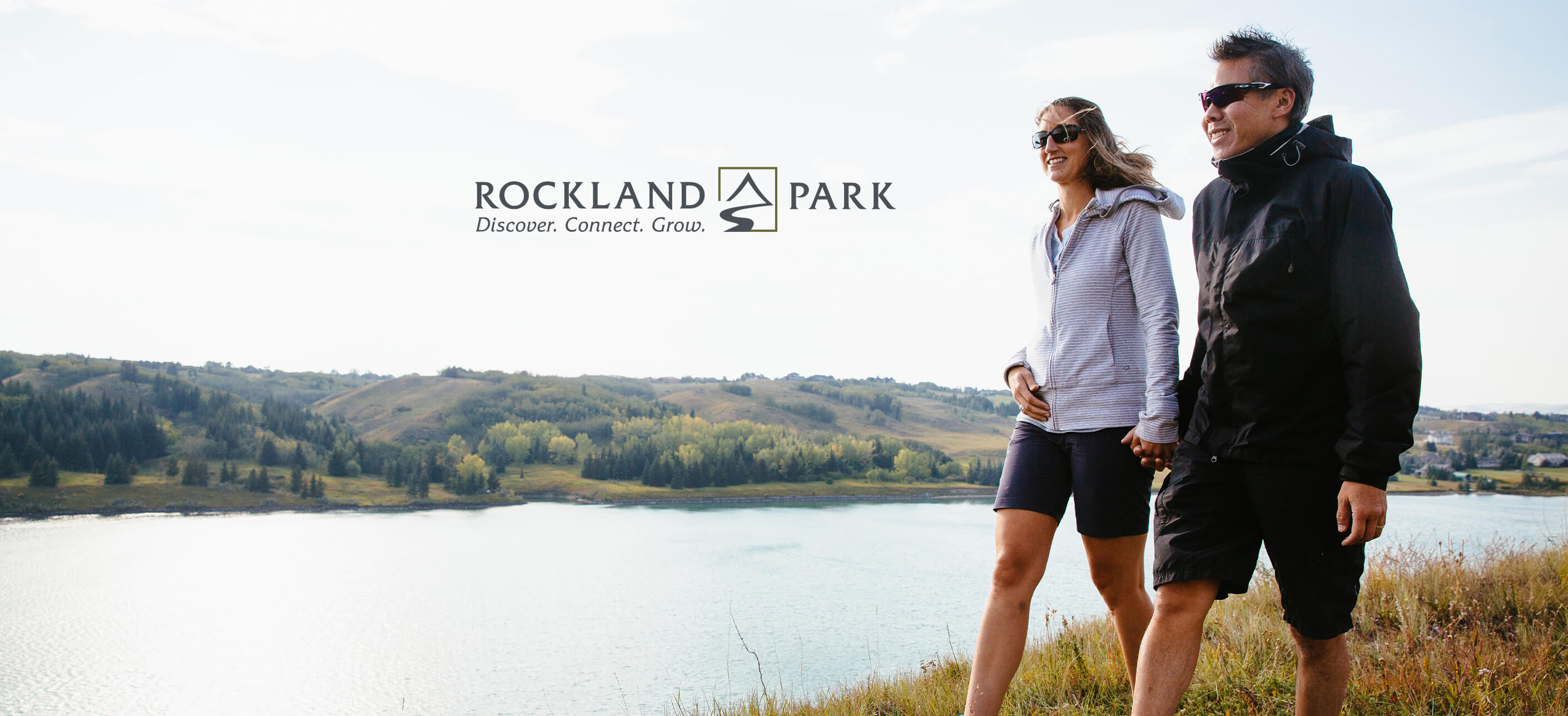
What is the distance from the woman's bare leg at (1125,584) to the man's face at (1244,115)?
957 mm

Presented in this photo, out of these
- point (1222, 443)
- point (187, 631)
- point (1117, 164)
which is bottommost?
point (187, 631)

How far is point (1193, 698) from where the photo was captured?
2705 millimetres

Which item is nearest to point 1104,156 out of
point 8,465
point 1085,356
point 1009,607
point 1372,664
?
point 1085,356

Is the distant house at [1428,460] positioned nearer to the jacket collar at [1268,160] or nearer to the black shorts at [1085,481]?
the black shorts at [1085,481]

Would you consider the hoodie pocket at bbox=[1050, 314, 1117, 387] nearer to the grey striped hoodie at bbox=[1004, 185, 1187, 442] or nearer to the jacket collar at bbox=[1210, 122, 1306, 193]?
the grey striped hoodie at bbox=[1004, 185, 1187, 442]

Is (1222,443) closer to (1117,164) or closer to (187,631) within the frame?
(1117,164)

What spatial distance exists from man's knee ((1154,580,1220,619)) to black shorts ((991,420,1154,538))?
198mm

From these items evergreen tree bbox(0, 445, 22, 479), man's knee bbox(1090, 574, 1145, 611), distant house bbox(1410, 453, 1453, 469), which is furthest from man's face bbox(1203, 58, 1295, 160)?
evergreen tree bbox(0, 445, 22, 479)

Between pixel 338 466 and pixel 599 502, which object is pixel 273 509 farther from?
pixel 599 502

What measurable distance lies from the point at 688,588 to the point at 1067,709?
32126mm

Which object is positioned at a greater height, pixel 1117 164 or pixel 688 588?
pixel 1117 164

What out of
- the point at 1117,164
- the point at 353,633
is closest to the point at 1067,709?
the point at 1117,164

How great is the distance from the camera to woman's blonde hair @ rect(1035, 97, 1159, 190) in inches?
88.7

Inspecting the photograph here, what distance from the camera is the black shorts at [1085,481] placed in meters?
2.11
